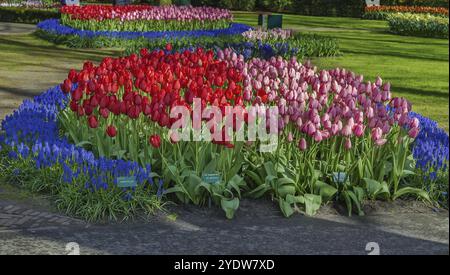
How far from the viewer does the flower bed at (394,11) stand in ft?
123

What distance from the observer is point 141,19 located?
66.8 feet

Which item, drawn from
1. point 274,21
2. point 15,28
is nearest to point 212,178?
point 274,21

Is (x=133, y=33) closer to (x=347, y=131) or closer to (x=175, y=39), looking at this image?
(x=175, y=39)

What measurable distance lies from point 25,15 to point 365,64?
615 inches

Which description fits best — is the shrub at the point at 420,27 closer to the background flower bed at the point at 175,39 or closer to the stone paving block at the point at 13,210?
the background flower bed at the point at 175,39

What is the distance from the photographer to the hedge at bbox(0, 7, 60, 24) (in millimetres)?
27109

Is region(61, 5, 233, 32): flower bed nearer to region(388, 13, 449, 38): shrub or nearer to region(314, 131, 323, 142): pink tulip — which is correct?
region(388, 13, 449, 38): shrub

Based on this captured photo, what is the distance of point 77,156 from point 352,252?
2381 millimetres

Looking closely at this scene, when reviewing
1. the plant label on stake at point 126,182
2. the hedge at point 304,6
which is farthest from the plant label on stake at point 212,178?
the hedge at point 304,6

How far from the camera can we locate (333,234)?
5078mm

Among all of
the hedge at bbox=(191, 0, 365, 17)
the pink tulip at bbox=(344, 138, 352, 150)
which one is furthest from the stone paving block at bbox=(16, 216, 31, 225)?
the hedge at bbox=(191, 0, 365, 17)

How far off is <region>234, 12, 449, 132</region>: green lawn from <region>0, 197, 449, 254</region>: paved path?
2.45 m
